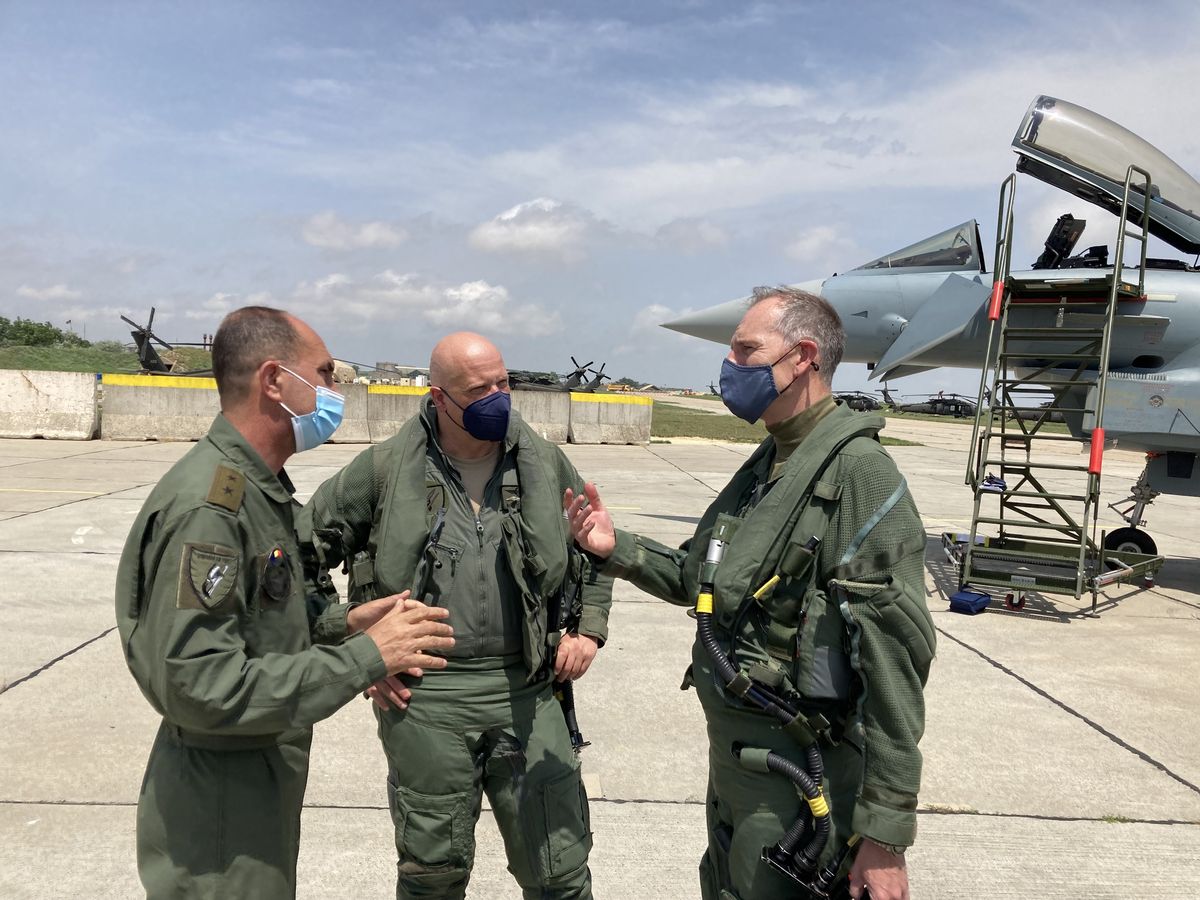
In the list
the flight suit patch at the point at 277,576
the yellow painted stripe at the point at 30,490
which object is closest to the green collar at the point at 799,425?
the flight suit patch at the point at 277,576

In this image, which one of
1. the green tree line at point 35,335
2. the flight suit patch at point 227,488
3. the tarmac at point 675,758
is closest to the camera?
the flight suit patch at point 227,488

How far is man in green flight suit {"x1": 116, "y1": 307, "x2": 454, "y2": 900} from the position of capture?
5.67 ft

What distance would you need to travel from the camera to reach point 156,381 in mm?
18094

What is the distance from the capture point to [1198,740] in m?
4.46

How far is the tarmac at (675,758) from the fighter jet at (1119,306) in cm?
164

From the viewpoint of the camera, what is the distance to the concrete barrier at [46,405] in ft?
56.7

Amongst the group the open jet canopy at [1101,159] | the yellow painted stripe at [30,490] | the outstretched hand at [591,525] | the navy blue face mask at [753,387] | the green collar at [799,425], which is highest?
the open jet canopy at [1101,159]

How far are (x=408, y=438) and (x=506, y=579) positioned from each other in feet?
1.83

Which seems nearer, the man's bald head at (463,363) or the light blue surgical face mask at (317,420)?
the light blue surgical face mask at (317,420)

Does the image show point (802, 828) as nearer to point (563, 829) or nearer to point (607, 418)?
point (563, 829)

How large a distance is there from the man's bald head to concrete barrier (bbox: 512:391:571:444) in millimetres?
17612

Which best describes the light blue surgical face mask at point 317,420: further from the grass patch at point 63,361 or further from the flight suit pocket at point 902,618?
the grass patch at point 63,361

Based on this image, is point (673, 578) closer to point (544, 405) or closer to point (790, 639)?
point (790, 639)

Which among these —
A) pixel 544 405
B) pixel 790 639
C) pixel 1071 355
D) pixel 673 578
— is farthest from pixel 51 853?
pixel 544 405
